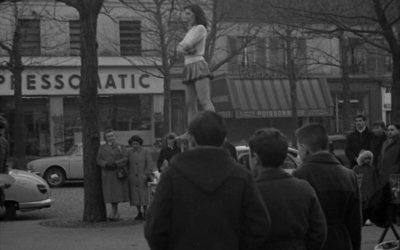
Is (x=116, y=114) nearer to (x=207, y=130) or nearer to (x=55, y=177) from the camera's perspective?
(x=55, y=177)

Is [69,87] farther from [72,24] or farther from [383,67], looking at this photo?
[383,67]

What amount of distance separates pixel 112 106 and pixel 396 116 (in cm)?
2108

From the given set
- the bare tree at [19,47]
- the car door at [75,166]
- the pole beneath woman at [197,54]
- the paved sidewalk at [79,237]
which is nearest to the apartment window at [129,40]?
the bare tree at [19,47]

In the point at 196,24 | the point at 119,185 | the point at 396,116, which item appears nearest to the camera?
the point at 196,24

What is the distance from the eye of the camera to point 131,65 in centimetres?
3562

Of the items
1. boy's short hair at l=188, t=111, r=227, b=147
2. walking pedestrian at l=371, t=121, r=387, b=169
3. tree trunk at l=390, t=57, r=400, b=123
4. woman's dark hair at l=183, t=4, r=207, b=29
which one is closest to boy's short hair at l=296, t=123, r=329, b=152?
boy's short hair at l=188, t=111, r=227, b=147

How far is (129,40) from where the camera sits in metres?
35.5

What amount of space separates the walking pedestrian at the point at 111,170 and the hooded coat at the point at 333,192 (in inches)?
357

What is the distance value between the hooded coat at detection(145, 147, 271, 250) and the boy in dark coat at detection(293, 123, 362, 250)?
3.98 ft

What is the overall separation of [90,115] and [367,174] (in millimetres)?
5539

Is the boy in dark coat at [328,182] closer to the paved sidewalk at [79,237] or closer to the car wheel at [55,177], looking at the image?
the paved sidewalk at [79,237]

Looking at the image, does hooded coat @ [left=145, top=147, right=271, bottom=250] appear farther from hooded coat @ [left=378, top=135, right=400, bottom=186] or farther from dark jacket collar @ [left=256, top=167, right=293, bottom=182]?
hooded coat @ [left=378, top=135, right=400, bottom=186]

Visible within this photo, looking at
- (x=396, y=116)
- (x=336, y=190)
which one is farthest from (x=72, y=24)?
(x=336, y=190)

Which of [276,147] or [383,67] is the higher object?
[383,67]
